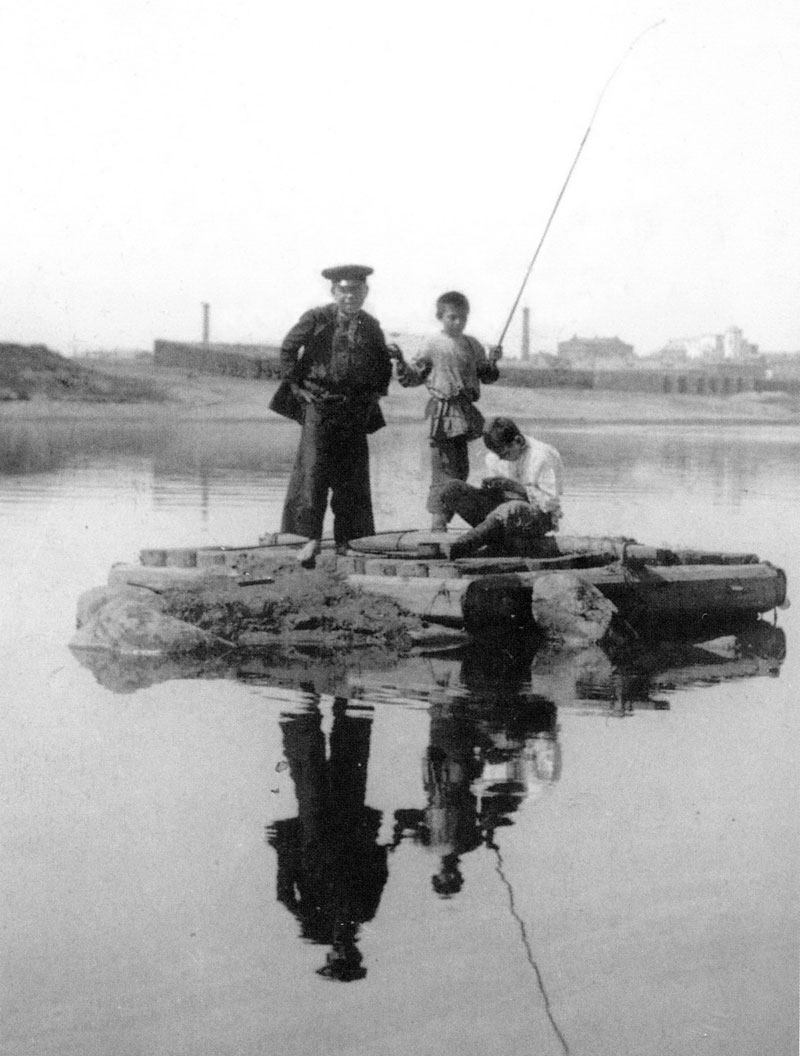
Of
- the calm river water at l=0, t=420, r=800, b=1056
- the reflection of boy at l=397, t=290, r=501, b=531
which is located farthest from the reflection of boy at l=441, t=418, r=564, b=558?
the calm river water at l=0, t=420, r=800, b=1056

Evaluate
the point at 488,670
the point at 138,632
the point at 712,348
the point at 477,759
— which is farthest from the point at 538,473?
the point at 712,348

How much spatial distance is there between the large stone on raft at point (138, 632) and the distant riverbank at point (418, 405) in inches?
1531

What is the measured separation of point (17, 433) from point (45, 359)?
1857cm

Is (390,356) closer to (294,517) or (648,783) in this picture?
(294,517)

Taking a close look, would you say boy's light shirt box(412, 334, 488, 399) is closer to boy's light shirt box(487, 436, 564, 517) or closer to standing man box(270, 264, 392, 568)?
standing man box(270, 264, 392, 568)

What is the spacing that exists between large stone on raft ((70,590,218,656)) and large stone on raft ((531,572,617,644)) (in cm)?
207

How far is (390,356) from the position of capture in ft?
34.5

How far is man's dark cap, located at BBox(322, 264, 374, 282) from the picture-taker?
10078 mm

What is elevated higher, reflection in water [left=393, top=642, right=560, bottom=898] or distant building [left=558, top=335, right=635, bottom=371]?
distant building [left=558, top=335, right=635, bottom=371]

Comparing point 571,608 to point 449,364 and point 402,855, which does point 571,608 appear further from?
point 402,855

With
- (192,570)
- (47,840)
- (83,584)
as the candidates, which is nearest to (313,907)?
(47,840)

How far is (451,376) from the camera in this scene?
1093 cm

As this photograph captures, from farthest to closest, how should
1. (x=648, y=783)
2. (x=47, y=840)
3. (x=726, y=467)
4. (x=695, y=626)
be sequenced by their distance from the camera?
(x=726, y=467), (x=695, y=626), (x=648, y=783), (x=47, y=840)

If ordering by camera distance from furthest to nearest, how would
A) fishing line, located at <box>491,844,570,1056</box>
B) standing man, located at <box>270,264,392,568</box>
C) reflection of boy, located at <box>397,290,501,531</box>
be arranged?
1. reflection of boy, located at <box>397,290,501,531</box>
2. standing man, located at <box>270,264,392,568</box>
3. fishing line, located at <box>491,844,570,1056</box>
